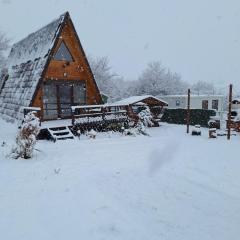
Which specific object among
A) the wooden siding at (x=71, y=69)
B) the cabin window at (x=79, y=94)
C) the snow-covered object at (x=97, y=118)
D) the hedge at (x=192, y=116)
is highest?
the wooden siding at (x=71, y=69)

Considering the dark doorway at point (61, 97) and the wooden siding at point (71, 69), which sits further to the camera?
the dark doorway at point (61, 97)

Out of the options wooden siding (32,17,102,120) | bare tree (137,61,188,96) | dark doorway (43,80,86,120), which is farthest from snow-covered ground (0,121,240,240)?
bare tree (137,61,188,96)

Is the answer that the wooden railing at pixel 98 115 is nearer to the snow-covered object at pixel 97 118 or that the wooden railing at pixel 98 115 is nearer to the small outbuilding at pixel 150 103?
the snow-covered object at pixel 97 118

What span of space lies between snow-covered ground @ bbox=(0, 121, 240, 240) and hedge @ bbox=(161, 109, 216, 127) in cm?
1675

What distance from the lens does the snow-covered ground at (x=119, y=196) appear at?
5164mm

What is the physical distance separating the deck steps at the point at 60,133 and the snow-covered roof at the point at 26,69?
8.33 feet

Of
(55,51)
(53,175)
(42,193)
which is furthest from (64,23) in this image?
(42,193)

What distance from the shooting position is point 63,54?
1938 cm

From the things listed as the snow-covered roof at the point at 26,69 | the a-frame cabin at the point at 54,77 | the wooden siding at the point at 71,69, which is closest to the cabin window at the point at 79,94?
the a-frame cabin at the point at 54,77

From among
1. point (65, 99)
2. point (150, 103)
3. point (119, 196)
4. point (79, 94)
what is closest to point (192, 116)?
point (150, 103)

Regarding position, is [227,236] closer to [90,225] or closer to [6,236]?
[90,225]

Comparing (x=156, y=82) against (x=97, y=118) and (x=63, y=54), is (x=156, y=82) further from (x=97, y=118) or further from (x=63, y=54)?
(x=97, y=118)

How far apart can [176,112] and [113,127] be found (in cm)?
1382

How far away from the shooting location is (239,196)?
6.84m
